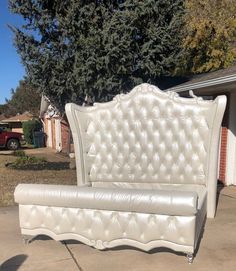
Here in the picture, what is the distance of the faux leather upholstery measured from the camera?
14.3ft

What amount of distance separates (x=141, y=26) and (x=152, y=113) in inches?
177

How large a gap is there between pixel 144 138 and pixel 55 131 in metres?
18.4

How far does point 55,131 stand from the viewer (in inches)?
973

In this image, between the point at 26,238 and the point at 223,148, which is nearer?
the point at 26,238

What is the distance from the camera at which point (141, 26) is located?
34.1 feet

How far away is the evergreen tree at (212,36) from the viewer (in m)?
16.2

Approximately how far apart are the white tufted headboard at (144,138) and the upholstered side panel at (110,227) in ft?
6.61

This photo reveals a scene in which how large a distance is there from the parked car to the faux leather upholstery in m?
20.4

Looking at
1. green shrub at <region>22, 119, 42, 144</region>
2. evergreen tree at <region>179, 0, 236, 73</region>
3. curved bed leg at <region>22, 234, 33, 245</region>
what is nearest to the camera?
curved bed leg at <region>22, 234, 33, 245</region>

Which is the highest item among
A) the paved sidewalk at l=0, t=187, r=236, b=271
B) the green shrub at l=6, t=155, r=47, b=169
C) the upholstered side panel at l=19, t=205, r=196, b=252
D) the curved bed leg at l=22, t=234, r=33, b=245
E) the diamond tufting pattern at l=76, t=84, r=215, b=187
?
the diamond tufting pattern at l=76, t=84, r=215, b=187

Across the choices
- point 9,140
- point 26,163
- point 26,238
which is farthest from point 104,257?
point 9,140

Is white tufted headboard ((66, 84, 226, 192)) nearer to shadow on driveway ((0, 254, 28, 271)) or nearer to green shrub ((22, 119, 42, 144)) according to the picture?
shadow on driveway ((0, 254, 28, 271))

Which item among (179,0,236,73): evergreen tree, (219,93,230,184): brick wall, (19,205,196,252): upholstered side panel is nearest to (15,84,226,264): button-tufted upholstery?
(19,205,196,252): upholstered side panel

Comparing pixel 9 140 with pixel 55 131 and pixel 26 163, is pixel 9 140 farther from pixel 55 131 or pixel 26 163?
pixel 26 163
